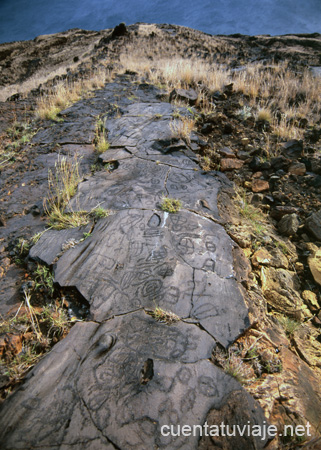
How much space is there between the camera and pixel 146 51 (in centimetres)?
1222

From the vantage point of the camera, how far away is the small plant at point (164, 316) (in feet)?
6.33

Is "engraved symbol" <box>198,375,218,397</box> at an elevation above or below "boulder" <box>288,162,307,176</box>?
below

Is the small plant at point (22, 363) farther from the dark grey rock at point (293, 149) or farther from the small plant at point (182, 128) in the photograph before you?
the dark grey rock at point (293, 149)

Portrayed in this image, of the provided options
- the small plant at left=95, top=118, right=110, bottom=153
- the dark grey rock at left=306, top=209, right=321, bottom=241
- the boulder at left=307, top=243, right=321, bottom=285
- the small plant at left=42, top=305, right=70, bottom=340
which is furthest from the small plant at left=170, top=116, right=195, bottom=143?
the small plant at left=42, top=305, right=70, bottom=340

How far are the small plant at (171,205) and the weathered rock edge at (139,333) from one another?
0.07m

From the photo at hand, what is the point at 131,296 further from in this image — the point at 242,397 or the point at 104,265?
the point at 242,397

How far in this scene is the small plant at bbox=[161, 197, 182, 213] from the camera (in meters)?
2.81

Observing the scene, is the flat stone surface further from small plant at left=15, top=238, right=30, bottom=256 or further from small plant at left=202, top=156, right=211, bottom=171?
small plant at left=202, top=156, right=211, bottom=171

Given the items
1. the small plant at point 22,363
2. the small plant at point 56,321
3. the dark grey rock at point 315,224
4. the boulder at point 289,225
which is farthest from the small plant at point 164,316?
the dark grey rock at point 315,224

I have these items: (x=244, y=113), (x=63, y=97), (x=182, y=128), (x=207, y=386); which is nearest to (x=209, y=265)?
(x=207, y=386)

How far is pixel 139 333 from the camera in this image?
1858 mm

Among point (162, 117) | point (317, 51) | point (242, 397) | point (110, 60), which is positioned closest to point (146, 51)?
point (110, 60)

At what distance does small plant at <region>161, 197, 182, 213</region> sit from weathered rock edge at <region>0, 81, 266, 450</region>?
0.22 ft

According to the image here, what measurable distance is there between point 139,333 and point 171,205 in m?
1.39
